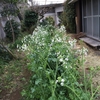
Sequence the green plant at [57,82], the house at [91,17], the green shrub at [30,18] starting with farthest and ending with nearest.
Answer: the green shrub at [30,18] → the house at [91,17] → the green plant at [57,82]

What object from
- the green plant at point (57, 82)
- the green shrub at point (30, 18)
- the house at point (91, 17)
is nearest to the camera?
the green plant at point (57, 82)

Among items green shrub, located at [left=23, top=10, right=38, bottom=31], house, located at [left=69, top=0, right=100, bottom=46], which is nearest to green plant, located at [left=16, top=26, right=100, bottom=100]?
house, located at [left=69, top=0, right=100, bottom=46]

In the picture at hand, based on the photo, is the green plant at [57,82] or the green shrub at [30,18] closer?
the green plant at [57,82]

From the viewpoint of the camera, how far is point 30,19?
11375 millimetres

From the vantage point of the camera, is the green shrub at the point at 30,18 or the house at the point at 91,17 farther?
the green shrub at the point at 30,18

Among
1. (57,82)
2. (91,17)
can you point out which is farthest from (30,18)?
(57,82)

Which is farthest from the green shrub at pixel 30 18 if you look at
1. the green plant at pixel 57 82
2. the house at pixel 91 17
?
the green plant at pixel 57 82

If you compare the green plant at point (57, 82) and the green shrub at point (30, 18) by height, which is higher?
the green shrub at point (30, 18)

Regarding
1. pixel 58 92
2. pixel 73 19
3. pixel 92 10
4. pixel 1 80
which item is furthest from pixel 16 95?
pixel 73 19

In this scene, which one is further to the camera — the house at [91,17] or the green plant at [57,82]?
the house at [91,17]

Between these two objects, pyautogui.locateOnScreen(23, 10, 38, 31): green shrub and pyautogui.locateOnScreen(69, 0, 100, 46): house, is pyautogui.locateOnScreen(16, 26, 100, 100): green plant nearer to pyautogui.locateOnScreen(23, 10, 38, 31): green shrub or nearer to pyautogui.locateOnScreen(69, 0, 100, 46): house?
pyautogui.locateOnScreen(69, 0, 100, 46): house

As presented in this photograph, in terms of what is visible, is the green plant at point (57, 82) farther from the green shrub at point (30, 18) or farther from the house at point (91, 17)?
the green shrub at point (30, 18)

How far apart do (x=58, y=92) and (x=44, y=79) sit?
315 millimetres

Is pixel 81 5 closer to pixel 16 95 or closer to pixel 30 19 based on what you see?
pixel 30 19
